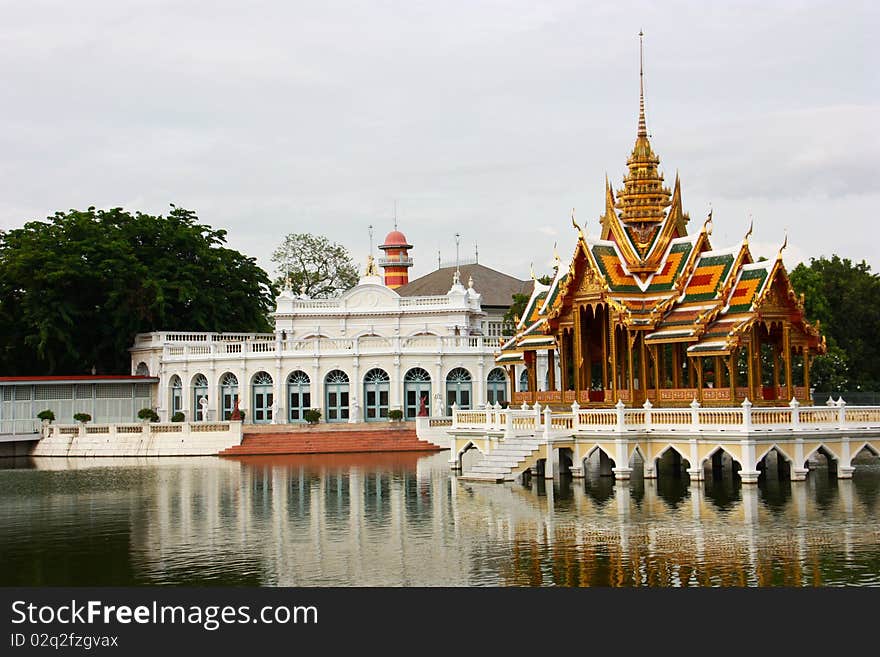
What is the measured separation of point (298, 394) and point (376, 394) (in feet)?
11.5

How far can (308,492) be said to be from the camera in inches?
1241

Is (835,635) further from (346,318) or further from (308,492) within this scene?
(346,318)

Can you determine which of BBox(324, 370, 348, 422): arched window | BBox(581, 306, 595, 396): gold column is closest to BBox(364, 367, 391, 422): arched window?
BBox(324, 370, 348, 422): arched window

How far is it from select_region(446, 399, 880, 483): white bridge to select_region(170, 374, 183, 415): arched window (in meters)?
26.4

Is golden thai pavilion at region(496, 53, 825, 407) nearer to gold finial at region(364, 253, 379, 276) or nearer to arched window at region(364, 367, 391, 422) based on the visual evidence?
arched window at region(364, 367, 391, 422)

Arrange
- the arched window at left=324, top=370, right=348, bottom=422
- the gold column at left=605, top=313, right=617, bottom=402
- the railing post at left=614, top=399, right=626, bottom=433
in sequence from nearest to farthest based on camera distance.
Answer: the railing post at left=614, top=399, right=626, bottom=433 < the gold column at left=605, top=313, right=617, bottom=402 < the arched window at left=324, top=370, right=348, bottom=422

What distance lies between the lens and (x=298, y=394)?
54.8 m

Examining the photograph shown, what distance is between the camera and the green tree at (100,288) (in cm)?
5762

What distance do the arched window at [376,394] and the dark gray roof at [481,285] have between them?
21.5 meters

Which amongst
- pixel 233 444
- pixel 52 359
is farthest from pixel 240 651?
pixel 52 359

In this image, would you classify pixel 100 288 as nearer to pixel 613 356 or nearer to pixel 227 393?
pixel 227 393

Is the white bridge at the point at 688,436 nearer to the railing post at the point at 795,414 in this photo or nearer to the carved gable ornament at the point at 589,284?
the railing post at the point at 795,414

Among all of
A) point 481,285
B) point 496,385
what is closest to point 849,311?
point 496,385

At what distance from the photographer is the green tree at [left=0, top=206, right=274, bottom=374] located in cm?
5762
